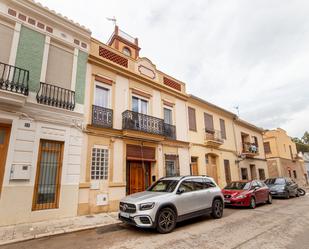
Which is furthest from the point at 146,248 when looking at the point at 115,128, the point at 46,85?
the point at 46,85

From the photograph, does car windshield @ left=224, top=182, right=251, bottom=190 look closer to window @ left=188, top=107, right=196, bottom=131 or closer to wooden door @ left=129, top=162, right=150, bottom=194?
window @ left=188, top=107, right=196, bottom=131

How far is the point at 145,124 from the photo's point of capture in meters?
10.8

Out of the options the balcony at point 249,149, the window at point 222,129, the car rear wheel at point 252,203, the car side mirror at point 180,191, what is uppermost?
the window at point 222,129

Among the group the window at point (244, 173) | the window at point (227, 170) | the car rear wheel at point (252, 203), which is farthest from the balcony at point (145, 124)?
the window at point (244, 173)

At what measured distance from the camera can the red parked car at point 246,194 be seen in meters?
9.73

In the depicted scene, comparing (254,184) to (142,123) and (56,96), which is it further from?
(56,96)

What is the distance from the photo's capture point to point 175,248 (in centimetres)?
462

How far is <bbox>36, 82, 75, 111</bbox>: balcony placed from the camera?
761cm

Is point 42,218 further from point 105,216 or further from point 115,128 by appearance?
point 115,128

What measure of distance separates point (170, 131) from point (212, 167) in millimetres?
5406

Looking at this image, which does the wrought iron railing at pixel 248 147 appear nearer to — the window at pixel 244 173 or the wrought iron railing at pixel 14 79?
the window at pixel 244 173

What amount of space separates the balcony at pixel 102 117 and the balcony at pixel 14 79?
2882mm

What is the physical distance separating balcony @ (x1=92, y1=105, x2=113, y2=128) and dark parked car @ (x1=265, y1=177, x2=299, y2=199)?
43.1 feet

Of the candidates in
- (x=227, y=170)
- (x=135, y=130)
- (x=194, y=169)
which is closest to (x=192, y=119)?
(x=194, y=169)
